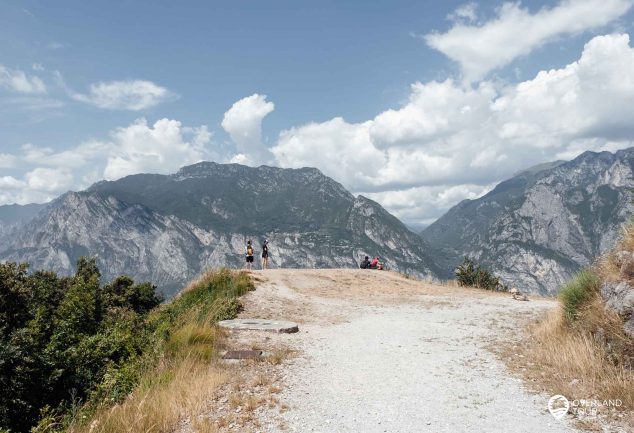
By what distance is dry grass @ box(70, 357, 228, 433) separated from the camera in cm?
667

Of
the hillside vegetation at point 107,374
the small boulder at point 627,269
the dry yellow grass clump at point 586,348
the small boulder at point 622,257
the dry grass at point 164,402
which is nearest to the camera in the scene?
the dry grass at point 164,402

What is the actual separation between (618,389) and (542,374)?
1.79 meters

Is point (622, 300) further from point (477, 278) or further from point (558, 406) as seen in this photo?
point (477, 278)

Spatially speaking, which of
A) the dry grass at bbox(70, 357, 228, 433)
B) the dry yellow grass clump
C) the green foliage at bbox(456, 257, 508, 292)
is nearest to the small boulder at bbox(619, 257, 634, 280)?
the dry yellow grass clump

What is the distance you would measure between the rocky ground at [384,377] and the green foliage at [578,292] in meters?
2.07

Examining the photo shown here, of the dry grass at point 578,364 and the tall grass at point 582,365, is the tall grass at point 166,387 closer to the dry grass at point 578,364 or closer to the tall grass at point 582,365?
the dry grass at point 578,364

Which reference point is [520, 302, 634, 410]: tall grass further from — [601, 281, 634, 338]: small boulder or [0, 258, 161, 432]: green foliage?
[0, 258, 161, 432]: green foliage

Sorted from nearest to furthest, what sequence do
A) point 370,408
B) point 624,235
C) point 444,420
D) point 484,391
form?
point 444,420
point 370,408
point 484,391
point 624,235

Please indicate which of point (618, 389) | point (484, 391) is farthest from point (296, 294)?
point (618, 389)

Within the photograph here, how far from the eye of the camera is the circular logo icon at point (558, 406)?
6.79 m

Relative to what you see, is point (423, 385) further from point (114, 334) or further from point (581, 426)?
point (114, 334)

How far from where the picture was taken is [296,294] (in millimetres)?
23359

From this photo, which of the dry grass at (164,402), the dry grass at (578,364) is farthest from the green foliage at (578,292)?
the dry grass at (164,402)

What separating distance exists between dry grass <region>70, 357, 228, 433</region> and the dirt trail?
1.37 meters
